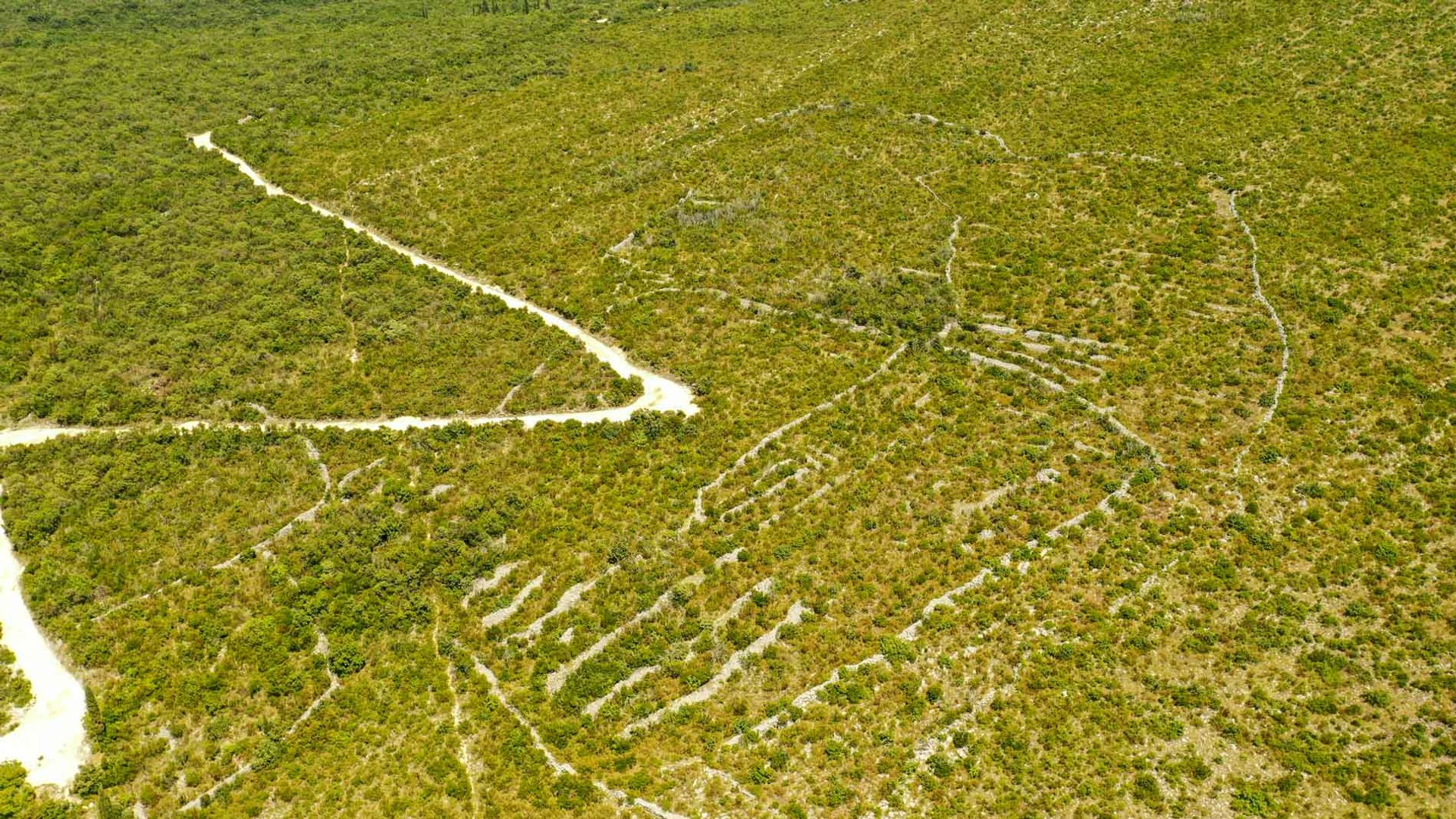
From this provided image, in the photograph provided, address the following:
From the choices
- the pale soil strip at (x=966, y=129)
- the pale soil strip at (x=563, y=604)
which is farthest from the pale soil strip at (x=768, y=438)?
the pale soil strip at (x=966, y=129)

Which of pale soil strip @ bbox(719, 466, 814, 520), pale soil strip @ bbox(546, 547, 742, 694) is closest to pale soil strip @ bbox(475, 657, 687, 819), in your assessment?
pale soil strip @ bbox(546, 547, 742, 694)

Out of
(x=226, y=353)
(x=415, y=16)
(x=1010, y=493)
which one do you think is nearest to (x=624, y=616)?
(x=1010, y=493)

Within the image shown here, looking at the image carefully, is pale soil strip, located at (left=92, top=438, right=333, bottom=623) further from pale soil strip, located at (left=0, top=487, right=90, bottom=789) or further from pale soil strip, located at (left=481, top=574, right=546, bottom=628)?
pale soil strip, located at (left=481, top=574, right=546, bottom=628)

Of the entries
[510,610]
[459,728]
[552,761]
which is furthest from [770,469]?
[459,728]

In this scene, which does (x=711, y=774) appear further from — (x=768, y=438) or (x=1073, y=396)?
(x=1073, y=396)

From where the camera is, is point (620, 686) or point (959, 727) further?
point (620, 686)

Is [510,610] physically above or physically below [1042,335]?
below

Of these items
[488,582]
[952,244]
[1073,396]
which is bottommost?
[488,582]
